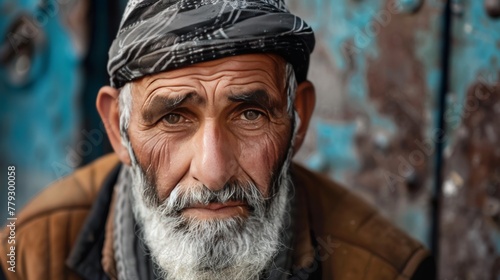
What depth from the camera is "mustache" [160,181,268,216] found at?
7.13 feet

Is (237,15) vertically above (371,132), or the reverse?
(237,15)

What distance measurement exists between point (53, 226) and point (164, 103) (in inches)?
29.2

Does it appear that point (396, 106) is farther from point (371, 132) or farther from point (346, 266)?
point (346, 266)

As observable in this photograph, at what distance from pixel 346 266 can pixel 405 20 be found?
992 mm

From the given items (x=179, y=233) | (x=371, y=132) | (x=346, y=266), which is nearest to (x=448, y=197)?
(x=371, y=132)

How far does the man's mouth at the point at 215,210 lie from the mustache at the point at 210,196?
0.01 metres

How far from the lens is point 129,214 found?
261 centimetres

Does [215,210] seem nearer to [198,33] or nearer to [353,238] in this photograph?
[198,33]

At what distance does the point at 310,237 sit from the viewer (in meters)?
2.61

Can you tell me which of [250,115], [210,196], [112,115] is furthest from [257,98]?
[112,115]

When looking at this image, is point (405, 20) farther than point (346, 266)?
Yes

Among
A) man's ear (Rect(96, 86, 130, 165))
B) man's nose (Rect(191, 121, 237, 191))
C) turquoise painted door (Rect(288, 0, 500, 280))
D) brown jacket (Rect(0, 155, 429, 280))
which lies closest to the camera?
man's nose (Rect(191, 121, 237, 191))

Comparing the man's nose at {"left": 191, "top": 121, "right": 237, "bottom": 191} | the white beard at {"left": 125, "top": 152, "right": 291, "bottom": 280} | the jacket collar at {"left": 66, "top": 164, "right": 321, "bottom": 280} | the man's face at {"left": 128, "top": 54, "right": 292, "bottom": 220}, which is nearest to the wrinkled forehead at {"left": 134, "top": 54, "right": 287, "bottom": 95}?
the man's face at {"left": 128, "top": 54, "right": 292, "bottom": 220}

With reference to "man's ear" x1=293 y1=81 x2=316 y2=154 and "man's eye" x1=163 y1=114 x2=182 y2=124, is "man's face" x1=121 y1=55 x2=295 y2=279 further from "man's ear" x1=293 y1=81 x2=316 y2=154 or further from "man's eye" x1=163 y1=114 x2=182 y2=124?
"man's ear" x1=293 y1=81 x2=316 y2=154
